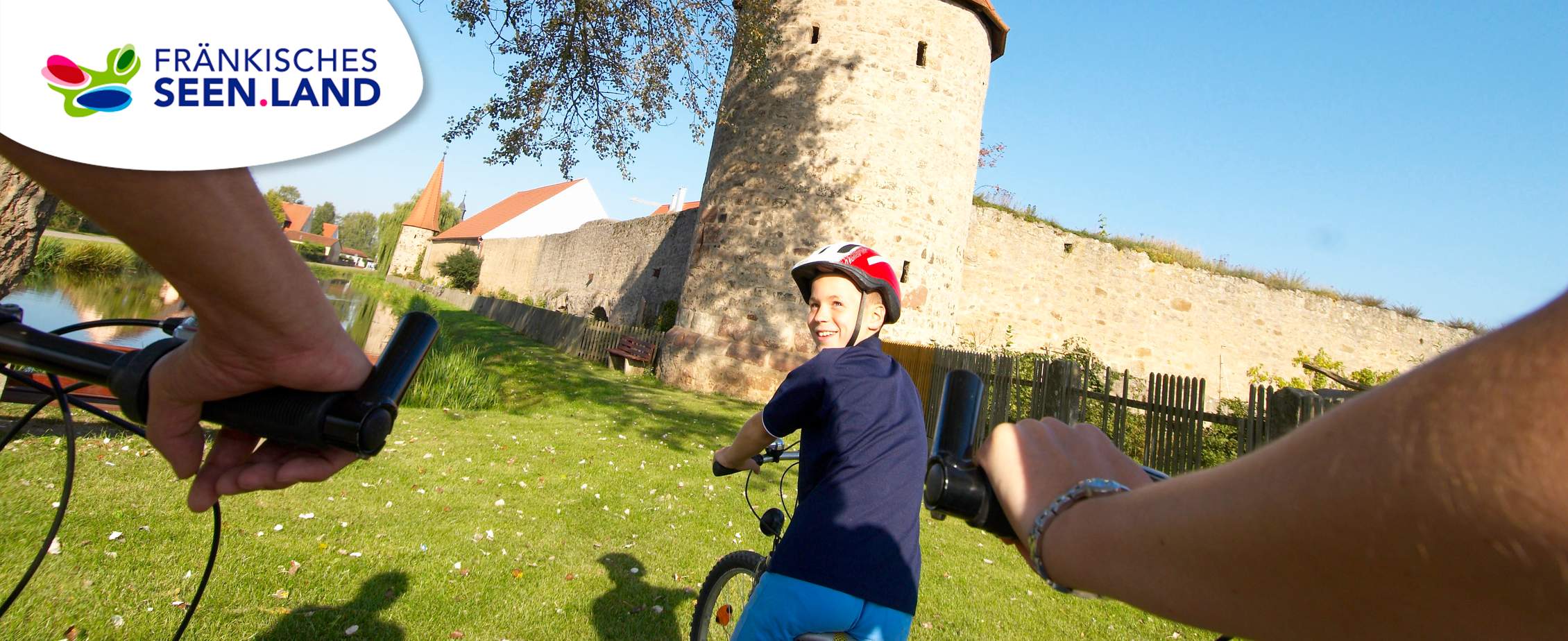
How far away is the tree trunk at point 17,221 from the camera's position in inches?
136

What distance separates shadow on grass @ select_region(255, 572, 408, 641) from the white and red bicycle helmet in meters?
2.40

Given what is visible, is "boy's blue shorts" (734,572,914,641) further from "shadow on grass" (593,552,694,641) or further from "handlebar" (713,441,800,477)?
"shadow on grass" (593,552,694,641)

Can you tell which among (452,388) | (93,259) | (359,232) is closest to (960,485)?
(452,388)

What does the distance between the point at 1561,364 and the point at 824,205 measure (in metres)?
12.1

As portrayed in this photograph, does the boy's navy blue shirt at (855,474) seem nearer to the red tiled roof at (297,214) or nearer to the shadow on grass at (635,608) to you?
the shadow on grass at (635,608)

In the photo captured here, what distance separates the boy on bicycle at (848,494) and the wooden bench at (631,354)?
1281 centimetres

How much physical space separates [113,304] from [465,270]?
2525 centimetres

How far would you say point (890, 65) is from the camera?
12531 millimetres

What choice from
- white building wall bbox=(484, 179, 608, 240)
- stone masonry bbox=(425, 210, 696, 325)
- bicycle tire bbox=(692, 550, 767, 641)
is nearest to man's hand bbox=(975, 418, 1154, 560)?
bicycle tire bbox=(692, 550, 767, 641)

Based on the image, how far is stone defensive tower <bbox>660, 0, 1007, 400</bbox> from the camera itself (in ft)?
40.4

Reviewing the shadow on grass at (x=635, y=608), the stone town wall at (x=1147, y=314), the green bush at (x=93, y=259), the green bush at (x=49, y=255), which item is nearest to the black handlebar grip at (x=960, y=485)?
the shadow on grass at (x=635, y=608)

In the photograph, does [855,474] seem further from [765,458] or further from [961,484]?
[961,484]

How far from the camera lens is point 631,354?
15.1 meters

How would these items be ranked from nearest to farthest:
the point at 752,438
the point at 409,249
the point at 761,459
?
the point at 752,438 → the point at 761,459 → the point at 409,249
